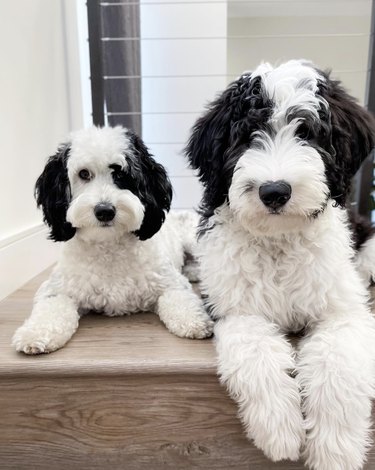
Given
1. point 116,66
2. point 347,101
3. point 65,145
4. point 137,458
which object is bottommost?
point 137,458

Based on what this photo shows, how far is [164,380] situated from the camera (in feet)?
3.44

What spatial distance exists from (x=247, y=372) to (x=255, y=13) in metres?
5.03

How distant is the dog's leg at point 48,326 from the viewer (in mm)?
1090

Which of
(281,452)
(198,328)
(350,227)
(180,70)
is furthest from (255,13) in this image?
(281,452)

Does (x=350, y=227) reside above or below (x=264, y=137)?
below

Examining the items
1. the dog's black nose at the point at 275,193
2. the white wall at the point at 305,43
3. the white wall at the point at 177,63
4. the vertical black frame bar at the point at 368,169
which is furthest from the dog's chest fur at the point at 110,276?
the white wall at the point at 305,43

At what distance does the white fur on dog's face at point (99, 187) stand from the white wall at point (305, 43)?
4.34m

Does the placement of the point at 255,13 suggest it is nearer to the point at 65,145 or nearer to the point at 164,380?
the point at 65,145

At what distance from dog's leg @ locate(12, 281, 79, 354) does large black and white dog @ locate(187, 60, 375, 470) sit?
38 cm

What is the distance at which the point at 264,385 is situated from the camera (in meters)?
0.88

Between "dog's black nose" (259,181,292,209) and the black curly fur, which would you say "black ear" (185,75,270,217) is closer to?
the black curly fur

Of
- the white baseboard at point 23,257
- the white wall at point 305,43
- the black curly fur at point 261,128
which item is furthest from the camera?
the white wall at point 305,43

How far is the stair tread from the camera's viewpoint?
1039mm

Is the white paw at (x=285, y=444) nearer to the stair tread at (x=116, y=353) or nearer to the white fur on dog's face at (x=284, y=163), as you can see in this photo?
the stair tread at (x=116, y=353)
